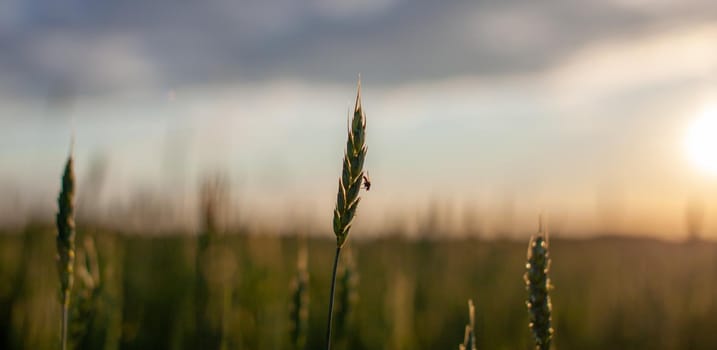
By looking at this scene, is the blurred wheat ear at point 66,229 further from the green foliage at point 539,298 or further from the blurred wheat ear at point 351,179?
the green foliage at point 539,298

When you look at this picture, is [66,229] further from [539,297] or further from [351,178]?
[539,297]

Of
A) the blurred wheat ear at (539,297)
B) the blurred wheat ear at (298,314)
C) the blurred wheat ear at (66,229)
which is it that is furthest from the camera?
the blurred wheat ear at (298,314)

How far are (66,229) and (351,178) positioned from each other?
84 cm

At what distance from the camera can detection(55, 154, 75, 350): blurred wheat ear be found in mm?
1610

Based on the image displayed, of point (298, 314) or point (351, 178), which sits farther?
point (298, 314)

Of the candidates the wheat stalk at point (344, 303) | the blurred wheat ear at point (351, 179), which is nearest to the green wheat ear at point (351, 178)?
the blurred wheat ear at point (351, 179)

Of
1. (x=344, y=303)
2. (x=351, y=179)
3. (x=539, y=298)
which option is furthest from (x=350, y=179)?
(x=344, y=303)

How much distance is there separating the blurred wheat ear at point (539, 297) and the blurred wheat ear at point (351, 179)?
461 millimetres

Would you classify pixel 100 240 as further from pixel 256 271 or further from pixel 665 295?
pixel 665 295

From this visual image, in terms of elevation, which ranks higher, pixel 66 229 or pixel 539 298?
pixel 66 229

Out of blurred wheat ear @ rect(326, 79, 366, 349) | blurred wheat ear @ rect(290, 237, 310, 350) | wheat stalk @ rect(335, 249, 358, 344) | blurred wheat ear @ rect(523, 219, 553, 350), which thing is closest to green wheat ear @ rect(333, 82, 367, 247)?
blurred wheat ear @ rect(326, 79, 366, 349)

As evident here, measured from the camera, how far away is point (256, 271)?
173 inches

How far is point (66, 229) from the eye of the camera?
161 cm

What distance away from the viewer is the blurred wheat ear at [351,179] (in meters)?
1.21
